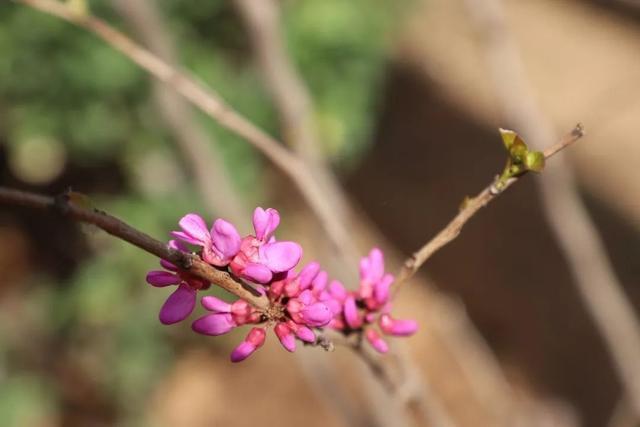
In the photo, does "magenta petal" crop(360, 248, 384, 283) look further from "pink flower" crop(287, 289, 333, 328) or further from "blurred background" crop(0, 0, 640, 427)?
"blurred background" crop(0, 0, 640, 427)

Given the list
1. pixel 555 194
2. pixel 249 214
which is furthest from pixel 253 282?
pixel 249 214

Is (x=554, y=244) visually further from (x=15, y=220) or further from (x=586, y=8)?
(x=15, y=220)

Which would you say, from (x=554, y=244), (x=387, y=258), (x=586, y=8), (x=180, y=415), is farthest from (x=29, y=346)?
(x=586, y=8)

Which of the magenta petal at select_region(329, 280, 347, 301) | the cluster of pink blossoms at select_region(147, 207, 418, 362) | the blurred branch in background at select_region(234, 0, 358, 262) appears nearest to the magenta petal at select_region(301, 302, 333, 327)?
the cluster of pink blossoms at select_region(147, 207, 418, 362)

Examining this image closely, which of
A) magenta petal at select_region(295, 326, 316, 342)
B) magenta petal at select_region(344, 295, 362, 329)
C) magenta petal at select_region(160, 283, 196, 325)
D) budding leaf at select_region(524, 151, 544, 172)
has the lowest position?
magenta petal at select_region(295, 326, 316, 342)

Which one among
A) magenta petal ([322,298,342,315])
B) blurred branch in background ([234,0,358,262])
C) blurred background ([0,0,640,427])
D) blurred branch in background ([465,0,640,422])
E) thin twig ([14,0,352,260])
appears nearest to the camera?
magenta petal ([322,298,342,315])
